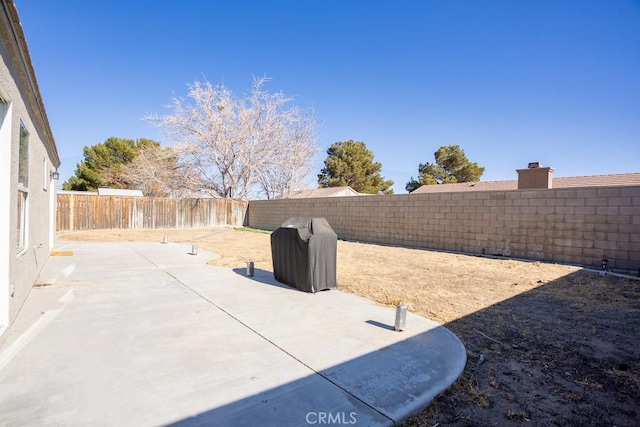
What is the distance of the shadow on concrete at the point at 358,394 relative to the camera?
7.10ft

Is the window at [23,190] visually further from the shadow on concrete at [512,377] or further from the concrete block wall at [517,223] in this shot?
the concrete block wall at [517,223]

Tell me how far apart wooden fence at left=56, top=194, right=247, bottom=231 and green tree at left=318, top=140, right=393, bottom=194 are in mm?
13990

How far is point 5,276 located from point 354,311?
4116mm

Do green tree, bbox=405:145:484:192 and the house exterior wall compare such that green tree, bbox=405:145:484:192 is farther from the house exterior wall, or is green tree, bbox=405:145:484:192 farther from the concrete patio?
the house exterior wall

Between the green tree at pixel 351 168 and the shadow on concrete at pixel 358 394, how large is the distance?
32.0m

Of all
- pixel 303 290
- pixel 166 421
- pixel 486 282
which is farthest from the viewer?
pixel 486 282

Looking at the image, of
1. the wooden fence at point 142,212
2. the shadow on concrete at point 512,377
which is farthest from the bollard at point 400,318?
the wooden fence at point 142,212

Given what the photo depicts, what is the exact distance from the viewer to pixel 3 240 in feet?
11.0

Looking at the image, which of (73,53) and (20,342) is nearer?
(20,342)

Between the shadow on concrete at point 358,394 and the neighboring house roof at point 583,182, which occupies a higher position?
the neighboring house roof at point 583,182

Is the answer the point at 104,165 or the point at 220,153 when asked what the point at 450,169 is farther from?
the point at 104,165

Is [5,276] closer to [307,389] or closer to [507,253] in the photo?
[307,389]

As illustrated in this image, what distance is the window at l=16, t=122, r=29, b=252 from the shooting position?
450 cm

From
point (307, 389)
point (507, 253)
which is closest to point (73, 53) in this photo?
point (307, 389)
